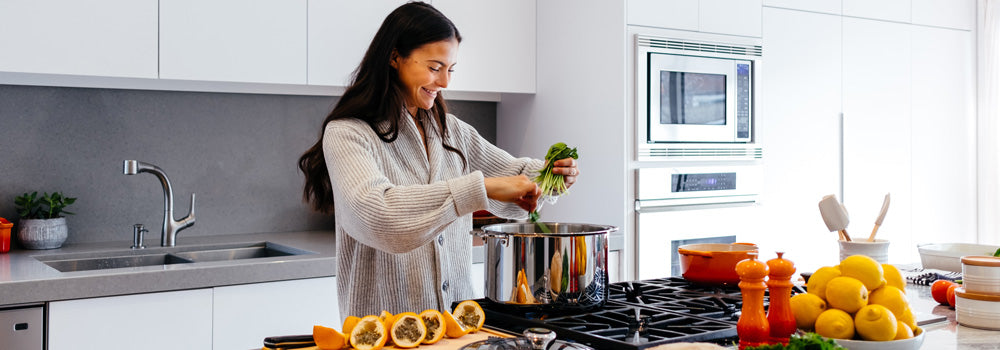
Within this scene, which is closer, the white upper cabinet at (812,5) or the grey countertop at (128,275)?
the grey countertop at (128,275)

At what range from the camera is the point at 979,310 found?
1.60 meters

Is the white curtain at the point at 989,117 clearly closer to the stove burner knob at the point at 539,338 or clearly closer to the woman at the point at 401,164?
the woman at the point at 401,164

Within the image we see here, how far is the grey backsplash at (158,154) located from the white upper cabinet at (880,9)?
7.79 feet

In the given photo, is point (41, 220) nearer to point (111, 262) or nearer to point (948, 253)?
point (111, 262)

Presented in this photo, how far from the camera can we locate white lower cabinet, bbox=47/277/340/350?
88.4 inches

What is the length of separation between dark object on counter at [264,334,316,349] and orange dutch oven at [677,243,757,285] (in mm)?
892

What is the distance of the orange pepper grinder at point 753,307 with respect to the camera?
1.31m

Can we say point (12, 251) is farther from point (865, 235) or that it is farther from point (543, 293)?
point (865, 235)

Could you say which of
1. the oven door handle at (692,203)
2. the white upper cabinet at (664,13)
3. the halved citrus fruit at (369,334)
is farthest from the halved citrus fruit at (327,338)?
the white upper cabinet at (664,13)

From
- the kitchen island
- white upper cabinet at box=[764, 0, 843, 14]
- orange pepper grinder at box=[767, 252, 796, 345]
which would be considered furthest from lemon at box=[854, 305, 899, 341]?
white upper cabinet at box=[764, 0, 843, 14]

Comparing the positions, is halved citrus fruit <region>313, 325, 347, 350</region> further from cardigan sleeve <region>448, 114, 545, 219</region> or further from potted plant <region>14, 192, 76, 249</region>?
potted plant <region>14, 192, 76, 249</region>

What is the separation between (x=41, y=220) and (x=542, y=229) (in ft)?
6.24

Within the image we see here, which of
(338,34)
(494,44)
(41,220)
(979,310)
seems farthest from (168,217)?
(979,310)

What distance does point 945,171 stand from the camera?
4324 mm
